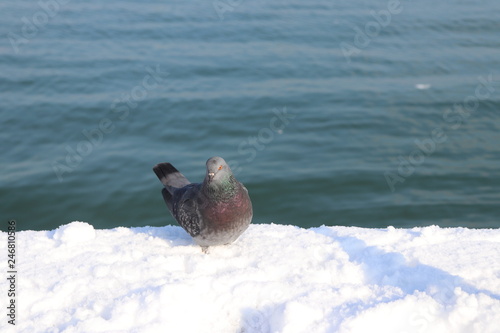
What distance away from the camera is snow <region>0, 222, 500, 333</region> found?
4027 millimetres

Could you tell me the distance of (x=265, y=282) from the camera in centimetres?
452

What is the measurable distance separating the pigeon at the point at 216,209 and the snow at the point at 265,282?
195mm

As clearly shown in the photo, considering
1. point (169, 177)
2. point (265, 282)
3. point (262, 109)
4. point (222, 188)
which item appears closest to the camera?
point (265, 282)

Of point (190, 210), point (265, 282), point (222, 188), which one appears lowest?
point (265, 282)

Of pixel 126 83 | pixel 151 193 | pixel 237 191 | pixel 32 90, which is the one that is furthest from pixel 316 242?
pixel 32 90

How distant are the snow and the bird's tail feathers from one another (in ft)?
1.85

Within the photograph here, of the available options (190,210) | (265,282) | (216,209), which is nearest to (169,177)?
(190,210)

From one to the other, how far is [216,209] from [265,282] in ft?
2.77

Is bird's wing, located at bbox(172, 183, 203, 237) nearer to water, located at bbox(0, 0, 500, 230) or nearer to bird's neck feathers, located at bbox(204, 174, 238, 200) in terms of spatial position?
bird's neck feathers, located at bbox(204, 174, 238, 200)

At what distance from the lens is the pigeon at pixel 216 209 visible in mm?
4996

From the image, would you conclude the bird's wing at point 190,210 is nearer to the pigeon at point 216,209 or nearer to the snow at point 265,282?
the pigeon at point 216,209

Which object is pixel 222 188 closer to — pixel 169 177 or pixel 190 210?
pixel 190 210

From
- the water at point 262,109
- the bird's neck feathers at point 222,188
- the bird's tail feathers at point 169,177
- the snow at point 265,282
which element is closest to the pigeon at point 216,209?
the bird's neck feathers at point 222,188

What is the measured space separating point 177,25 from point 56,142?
6080 mm
